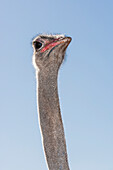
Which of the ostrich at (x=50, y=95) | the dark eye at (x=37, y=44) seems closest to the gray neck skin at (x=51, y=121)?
the ostrich at (x=50, y=95)

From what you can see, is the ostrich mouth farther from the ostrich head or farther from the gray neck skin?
the gray neck skin

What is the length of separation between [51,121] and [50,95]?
0.27m

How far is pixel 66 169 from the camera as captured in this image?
267 centimetres

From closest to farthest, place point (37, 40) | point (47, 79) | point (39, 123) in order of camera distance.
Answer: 1. point (39, 123)
2. point (47, 79)
3. point (37, 40)

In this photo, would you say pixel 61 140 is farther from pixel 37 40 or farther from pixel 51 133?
pixel 37 40

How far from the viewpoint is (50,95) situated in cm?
315

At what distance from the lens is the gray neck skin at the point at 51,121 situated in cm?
276

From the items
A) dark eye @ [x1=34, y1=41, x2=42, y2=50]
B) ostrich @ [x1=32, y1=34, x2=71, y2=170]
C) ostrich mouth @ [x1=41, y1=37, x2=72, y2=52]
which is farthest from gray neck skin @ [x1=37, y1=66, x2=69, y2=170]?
dark eye @ [x1=34, y1=41, x2=42, y2=50]

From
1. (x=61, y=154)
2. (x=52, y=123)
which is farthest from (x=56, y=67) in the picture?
(x=61, y=154)

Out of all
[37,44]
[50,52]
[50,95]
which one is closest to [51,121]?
[50,95]

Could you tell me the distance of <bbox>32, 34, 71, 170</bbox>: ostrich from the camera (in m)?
2.79

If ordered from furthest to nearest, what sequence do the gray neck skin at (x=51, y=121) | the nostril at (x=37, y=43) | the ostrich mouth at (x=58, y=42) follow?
the nostril at (x=37, y=43), the ostrich mouth at (x=58, y=42), the gray neck skin at (x=51, y=121)

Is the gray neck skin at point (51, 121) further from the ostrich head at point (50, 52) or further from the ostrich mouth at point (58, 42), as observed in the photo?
the ostrich mouth at point (58, 42)

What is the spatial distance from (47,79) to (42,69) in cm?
13
